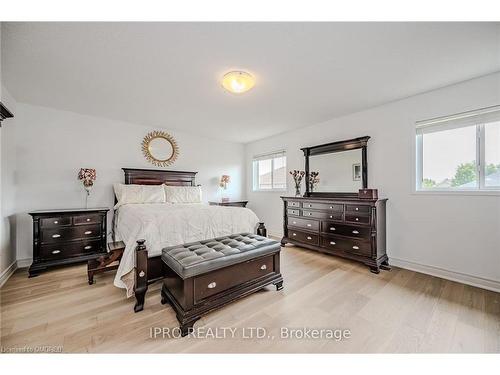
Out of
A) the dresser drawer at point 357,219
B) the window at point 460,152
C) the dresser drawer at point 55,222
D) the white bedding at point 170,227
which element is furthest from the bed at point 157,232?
the window at point 460,152

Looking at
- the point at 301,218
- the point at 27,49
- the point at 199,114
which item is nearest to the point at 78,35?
the point at 27,49

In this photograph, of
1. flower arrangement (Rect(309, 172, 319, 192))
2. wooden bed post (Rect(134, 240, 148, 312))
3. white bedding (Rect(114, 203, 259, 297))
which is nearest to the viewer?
wooden bed post (Rect(134, 240, 148, 312))

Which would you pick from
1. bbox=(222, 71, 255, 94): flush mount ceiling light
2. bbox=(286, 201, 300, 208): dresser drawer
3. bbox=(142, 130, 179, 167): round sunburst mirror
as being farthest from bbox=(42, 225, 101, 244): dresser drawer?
bbox=(286, 201, 300, 208): dresser drawer

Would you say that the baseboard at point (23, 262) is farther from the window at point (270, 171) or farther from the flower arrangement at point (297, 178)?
the flower arrangement at point (297, 178)

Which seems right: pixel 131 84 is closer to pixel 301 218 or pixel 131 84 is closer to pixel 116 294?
pixel 116 294

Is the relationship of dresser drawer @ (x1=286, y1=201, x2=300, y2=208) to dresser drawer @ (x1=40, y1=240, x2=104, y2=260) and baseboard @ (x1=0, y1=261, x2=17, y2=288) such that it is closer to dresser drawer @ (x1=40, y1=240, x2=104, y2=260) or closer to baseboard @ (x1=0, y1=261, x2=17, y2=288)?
dresser drawer @ (x1=40, y1=240, x2=104, y2=260)

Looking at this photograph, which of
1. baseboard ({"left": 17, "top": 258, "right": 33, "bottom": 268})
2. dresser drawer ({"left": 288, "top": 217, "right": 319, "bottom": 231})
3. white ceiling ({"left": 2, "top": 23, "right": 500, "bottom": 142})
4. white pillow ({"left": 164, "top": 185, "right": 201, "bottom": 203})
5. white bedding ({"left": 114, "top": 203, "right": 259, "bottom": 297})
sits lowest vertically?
baseboard ({"left": 17, "top": 258, "right": 33, "bottom": 268})

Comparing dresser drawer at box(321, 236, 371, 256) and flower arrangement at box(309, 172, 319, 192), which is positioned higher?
flower arrangement at box(309, 172, 319, 192)

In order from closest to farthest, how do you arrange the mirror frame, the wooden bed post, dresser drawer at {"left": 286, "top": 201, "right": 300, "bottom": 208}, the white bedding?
1. the wooden bed post
2. the white bedding
3. the mirror frame
4. dresser drawer at {"left": 286, "top": 201, "right": 300, "bottom": 208}

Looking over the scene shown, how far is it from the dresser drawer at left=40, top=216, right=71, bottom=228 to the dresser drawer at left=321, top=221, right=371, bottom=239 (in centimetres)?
387

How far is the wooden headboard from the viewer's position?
3.82 m

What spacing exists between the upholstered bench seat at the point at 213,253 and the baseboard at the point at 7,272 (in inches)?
85.2

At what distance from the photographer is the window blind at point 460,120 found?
7.38 feet

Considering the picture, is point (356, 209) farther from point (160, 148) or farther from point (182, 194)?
point (160, 148)
